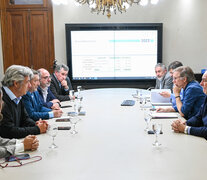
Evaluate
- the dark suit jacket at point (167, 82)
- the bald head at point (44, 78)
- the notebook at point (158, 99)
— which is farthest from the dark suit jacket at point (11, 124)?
the dark suit jacket at point (167, 82)

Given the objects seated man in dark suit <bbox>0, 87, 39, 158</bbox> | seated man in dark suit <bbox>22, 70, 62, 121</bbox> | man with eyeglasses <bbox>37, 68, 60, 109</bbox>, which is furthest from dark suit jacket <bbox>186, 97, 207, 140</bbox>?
man with eyeglasses <bbox>37, 68, 60, 109</bbox>

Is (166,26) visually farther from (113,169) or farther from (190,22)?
(113,169)

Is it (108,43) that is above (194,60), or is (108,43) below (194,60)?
above

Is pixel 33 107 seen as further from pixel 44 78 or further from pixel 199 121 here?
pixel 199 121

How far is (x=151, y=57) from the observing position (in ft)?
20.1

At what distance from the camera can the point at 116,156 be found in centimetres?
182

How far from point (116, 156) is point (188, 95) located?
144 centimetres

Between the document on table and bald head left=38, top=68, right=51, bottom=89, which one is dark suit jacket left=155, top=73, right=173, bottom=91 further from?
bald head left=38, top=68, right=51, bottom=89

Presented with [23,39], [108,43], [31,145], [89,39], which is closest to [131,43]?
[108,43]

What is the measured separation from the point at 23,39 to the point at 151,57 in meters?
2.92

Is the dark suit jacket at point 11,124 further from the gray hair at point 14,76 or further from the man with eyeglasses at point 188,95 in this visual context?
the man with eyeglasses at point 188,95

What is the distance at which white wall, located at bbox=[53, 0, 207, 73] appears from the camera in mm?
5992

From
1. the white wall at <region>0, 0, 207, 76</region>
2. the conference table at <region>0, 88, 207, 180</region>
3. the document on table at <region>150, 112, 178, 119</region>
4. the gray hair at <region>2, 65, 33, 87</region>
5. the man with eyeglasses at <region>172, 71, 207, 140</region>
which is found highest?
the white wall at <region>0, 0, 207, 76</region>

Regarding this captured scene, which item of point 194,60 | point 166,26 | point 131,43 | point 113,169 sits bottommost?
point 113,169
